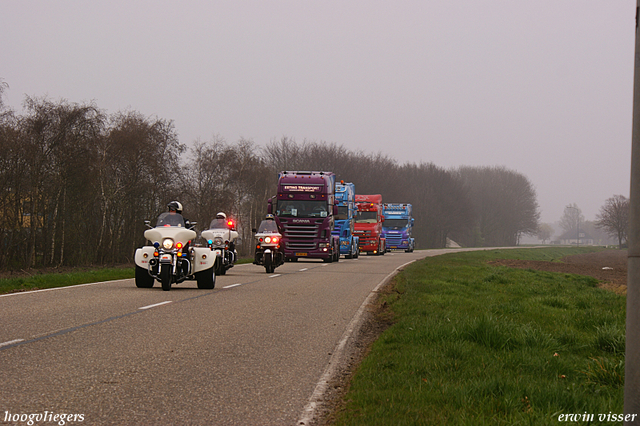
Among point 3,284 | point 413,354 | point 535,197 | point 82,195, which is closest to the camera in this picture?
point 413,354

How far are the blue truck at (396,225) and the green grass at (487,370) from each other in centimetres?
4705

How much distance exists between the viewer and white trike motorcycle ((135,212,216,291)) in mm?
14805

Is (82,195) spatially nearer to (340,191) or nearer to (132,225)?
(132,225)

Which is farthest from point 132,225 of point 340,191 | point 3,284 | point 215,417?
point 215,417

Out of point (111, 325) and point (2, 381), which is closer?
point (2, 381)

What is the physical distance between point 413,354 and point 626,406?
3585 millimetres

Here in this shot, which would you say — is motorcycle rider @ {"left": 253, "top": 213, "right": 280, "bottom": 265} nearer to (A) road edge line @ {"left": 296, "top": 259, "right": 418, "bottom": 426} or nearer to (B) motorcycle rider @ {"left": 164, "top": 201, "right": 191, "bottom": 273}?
(B) motorcycle rider @ {"left": 164, "top": 201, "right": 191, "bottom": 273}

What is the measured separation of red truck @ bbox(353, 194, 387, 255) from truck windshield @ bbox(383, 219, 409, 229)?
8.18 metres

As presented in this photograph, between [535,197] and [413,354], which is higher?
[535,197]

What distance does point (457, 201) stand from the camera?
10669cm

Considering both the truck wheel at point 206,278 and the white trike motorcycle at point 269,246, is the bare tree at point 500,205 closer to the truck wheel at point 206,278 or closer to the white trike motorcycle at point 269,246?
the white trike motorcycle at point 269,246

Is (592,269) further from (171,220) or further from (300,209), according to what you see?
(171,220)

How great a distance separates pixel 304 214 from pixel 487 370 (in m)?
24.8

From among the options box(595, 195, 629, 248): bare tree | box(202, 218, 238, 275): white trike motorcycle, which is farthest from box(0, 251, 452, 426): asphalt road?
box(595, 195, 629, 248): bare tree
